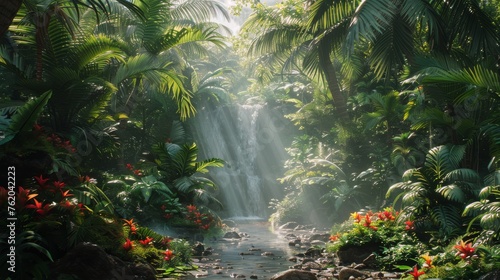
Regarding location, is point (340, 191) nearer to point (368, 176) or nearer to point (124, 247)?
point (368, 176)

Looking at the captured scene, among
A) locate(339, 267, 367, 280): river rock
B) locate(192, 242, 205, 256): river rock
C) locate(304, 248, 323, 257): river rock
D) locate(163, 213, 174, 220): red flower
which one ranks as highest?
locate(163, 213, 174, 220): red flower

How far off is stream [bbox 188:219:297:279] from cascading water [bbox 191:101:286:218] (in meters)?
8.84

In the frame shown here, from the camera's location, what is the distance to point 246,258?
32.0 ft

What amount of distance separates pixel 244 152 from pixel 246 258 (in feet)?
49.3

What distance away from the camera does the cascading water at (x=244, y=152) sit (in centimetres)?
2314

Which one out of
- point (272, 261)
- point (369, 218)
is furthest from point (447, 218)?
point (272, 261)

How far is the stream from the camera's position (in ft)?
25.7

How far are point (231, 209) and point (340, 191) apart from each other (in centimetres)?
A: 780

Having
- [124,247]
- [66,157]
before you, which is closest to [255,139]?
[66,157]

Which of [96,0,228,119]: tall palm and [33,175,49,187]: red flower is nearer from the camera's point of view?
[33,175,49,187]: red flower

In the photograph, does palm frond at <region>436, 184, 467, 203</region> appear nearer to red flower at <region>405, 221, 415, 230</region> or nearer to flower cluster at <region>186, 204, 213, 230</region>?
red flower at <region>405, 221, 415, 230</region>

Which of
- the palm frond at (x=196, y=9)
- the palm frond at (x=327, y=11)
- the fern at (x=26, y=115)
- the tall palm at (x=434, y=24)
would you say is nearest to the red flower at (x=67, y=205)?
the fern at (x=26, y=115)

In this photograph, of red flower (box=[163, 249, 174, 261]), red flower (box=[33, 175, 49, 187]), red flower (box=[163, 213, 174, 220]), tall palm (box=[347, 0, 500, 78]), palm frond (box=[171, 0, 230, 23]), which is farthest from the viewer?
palm frond (box=[171, 0, 230, 23])

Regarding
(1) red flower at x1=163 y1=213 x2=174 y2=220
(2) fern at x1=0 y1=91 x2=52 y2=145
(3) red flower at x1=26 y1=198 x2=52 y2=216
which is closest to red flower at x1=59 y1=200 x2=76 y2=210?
(3) red flower at x1=26 y1=198 x2=52 y2=216
